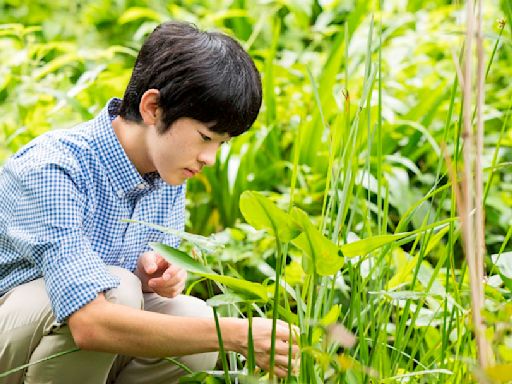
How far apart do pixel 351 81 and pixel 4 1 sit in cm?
167

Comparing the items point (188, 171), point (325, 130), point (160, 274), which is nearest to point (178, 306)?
point (160, 274)

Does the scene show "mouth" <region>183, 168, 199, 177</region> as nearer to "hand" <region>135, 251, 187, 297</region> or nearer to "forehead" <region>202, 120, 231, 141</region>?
"forehead" <region>202, 120, 231, 141</region>

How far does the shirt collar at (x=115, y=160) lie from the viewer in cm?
152

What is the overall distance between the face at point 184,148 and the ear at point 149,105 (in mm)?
27

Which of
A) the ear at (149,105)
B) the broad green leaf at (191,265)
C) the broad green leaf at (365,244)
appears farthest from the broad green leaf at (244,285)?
the ear at (149,105)

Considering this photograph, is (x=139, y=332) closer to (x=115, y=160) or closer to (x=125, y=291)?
(x=125, y=291)

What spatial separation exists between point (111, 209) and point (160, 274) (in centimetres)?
17

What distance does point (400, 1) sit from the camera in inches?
129

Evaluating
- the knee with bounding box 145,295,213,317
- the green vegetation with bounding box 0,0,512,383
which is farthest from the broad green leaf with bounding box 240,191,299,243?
the knee with bounding box 145,295,213,317

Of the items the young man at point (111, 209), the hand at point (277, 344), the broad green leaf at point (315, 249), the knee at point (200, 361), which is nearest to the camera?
the broad green leaf at point (315, 249)

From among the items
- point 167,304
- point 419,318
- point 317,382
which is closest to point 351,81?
point 167,304

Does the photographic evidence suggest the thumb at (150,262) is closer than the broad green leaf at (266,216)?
No

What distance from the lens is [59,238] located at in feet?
4.52

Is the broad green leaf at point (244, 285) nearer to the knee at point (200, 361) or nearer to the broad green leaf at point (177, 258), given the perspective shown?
the broad green leaf at point (177, 258)
